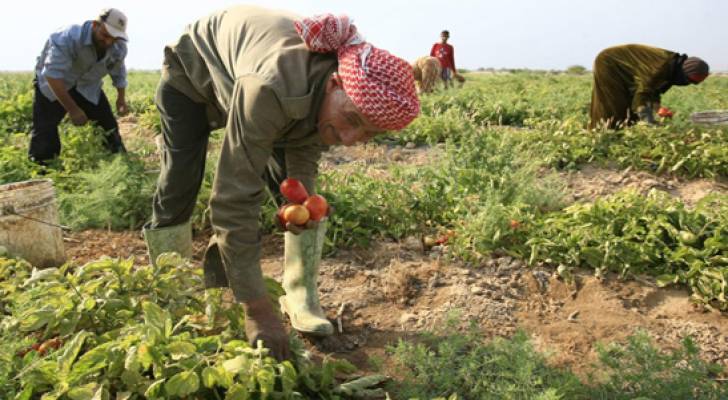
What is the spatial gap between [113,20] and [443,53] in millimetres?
8560

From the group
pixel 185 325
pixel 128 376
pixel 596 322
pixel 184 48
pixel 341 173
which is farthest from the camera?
pixel 341 173

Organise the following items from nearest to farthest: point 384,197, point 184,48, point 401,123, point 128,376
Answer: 1. point 128,376
2. point 401,123
3. point 184,48
4. point 384,197

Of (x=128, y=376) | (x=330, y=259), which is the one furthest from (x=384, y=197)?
(x=128, y=376)

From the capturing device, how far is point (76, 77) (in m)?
4.83

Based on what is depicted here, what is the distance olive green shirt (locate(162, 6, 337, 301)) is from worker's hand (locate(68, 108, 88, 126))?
3124 mm

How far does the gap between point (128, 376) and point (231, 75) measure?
1.09m

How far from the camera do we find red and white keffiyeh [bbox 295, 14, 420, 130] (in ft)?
5.92

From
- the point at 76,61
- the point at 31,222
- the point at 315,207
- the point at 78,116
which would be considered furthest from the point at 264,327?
the point at 76,61

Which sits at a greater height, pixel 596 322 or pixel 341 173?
pixel 341 173

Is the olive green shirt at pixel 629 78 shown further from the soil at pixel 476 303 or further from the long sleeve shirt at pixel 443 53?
the long sleeve shirt at pixel 443 53

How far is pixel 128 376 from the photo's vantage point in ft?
5.77

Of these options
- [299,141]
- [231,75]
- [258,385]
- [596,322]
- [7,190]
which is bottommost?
[596,322]

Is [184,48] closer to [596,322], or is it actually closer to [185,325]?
[185,325]

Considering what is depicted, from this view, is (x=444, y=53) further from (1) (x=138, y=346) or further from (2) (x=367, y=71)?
(1) (x=138, y=346)
